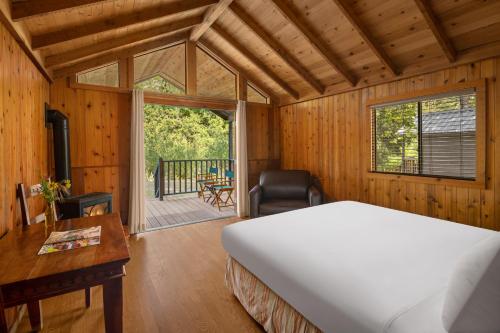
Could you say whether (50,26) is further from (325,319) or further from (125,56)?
(325,319)

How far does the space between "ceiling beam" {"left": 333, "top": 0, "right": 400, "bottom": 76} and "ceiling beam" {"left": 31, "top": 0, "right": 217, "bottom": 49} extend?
155cm

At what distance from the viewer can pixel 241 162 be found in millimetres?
4820

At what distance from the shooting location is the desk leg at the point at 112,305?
4.26 feet

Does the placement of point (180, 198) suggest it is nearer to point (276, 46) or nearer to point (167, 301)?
point (276, 46)

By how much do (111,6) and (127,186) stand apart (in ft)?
8.02

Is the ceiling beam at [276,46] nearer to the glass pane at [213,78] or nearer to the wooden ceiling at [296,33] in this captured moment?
the wooden ceiling at [296,33]

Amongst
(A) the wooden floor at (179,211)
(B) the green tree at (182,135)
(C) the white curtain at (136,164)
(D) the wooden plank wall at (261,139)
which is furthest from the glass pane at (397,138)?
(B) the green tree at (182,135)

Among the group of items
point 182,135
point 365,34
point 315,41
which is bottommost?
point 182,135

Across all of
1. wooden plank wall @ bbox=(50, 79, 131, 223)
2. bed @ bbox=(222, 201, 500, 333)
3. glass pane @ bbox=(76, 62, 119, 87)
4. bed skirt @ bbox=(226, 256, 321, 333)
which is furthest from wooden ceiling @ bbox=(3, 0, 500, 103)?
bed skirt @ bbox=(226, 256, 321, 333)

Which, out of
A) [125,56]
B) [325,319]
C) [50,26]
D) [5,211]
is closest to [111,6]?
[50,26]

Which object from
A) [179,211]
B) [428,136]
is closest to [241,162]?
[179,211]

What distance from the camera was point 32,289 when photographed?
115 centimetres

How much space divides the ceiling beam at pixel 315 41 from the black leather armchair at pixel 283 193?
5.44 ft

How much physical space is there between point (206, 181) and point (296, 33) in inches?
162
